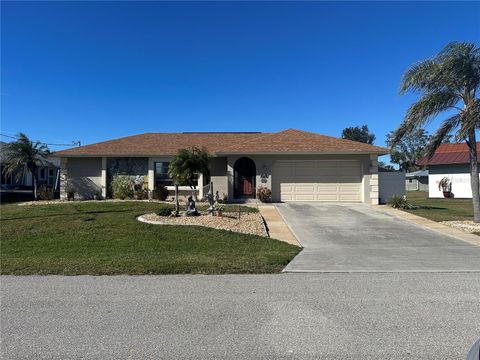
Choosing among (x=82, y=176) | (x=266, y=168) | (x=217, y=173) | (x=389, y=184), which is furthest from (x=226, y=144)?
(x=389, y=184)

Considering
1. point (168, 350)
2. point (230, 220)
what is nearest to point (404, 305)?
point (168, 350)

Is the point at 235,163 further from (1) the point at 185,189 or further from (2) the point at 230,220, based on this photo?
(2) the point at 230,220

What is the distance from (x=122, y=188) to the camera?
22.3m

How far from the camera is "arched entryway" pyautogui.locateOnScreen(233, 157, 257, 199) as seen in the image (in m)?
21.4

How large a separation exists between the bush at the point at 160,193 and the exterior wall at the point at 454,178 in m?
24.4

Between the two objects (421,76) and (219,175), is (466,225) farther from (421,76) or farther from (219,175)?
(219,175)

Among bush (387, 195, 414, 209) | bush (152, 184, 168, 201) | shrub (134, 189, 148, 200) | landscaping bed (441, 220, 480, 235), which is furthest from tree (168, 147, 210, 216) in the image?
bush (387, 195, 414, 209)

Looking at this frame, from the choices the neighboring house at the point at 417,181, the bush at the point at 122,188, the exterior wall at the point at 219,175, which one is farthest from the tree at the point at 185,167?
the neighboring house at the point at 417,181

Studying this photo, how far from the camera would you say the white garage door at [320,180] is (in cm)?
2131

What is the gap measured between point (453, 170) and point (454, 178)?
0.69 metres

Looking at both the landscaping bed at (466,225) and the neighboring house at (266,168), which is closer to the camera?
the landscaping bed at (466,225)

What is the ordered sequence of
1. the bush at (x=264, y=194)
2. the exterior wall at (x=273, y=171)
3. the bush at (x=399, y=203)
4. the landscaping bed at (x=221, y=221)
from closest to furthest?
the landscaping bed at (x=221, y=221)
the bush at (x=399, y=203)
the bush at (x=264, y=194)
the exterior wall at (x=273, y=171)

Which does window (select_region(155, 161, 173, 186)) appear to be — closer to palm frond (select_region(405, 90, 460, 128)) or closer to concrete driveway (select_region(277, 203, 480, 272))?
concrete driveway (select_region(277, 203, 480, 272))

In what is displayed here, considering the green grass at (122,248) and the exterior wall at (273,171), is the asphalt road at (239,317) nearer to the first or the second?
the green grass at (122,248)
